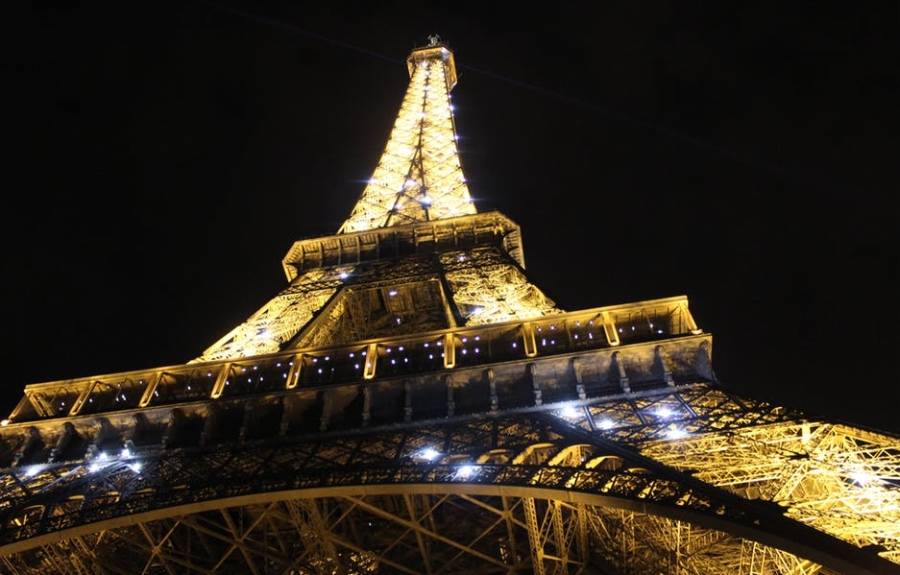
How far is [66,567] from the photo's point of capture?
14578 millimetres

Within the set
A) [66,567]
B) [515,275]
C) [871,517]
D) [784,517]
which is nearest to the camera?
[784,517]

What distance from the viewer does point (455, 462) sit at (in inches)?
479

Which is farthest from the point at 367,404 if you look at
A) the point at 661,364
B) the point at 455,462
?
the point at 661,364

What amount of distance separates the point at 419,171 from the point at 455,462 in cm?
2824

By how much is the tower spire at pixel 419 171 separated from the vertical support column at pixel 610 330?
15467 millimetres

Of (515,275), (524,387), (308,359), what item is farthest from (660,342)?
(515,275)

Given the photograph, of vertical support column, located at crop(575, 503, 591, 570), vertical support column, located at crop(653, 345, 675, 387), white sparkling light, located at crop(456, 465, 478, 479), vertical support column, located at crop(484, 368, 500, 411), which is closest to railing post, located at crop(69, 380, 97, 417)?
vertical support column, located at crop(484, 368, 500, 411)

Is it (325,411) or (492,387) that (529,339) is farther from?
(325,411)

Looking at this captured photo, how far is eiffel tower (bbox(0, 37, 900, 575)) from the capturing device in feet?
35.1

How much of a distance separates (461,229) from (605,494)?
1979 cm

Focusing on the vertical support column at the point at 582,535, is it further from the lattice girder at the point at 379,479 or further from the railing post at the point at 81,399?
the railing post at the point at 81,399

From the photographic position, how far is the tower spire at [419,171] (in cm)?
3347

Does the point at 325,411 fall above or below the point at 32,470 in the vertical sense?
above

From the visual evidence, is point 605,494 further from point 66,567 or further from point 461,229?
point 461,229
